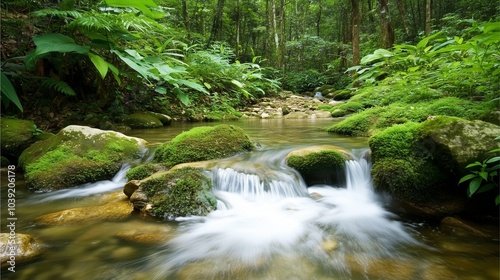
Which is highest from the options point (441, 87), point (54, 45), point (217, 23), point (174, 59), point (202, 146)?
point (217, 23)

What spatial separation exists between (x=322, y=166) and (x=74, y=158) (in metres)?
3.13

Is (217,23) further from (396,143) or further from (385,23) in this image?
(396,143)

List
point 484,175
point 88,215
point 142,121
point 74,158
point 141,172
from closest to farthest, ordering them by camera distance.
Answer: point 484,175 < point 88,215 < point 141,172 < point 74,158 < point 142,121

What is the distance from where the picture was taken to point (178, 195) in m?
2.67

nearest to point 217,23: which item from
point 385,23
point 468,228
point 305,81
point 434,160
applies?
point 305,81

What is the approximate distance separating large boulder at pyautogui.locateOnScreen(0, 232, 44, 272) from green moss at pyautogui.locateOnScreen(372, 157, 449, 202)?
3.05m

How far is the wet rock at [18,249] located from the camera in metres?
1.83

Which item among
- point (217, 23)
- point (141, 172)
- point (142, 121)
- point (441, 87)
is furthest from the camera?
point (217, 23)

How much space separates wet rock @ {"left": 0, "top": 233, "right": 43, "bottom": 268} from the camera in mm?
1832

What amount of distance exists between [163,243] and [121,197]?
108 centimetres

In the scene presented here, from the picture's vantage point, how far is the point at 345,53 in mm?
18281

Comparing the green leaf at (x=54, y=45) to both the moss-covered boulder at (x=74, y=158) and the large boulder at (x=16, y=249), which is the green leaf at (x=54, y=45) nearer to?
the large boulder at (x=16, y=249)

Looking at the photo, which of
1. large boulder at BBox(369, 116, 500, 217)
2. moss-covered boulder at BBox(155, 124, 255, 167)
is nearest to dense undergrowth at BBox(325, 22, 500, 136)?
large boulder at BBox(369, 116, 500, 217)

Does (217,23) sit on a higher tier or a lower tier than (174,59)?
higher
